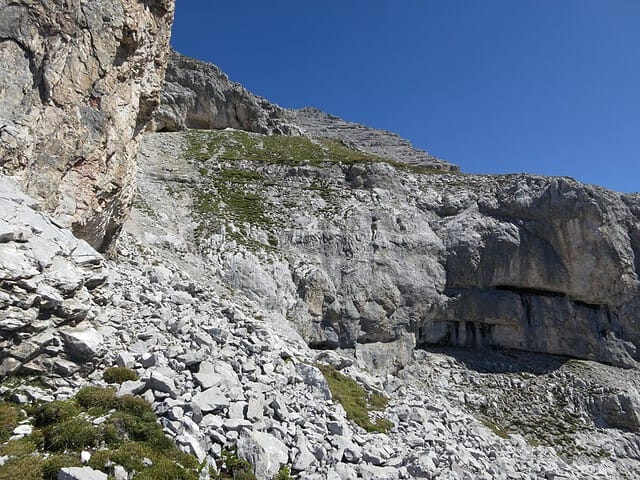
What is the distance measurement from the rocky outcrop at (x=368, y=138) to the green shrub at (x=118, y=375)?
71412 millimetres

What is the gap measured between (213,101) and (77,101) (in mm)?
56897

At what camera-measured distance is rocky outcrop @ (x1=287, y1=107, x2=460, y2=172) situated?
3391 inches

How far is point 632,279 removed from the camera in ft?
122

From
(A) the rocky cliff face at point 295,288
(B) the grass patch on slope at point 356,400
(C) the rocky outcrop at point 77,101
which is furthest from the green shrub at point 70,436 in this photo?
(C) the rocky outcrop at point 77,101

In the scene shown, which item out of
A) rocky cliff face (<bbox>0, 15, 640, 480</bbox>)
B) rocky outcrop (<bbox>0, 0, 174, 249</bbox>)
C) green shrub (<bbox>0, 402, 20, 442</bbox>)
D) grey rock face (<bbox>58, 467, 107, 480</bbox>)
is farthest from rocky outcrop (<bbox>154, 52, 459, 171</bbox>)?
grey rock face (<bbox>58, 467, 107, 480</bbox>)

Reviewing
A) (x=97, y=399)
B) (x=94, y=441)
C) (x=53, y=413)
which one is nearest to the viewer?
(x=94, y=441)

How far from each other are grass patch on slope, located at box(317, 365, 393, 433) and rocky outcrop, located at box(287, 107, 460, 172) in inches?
2603

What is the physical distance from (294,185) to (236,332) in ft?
82.2

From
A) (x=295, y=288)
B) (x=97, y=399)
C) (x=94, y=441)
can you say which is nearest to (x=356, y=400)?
(x=97, y=399)

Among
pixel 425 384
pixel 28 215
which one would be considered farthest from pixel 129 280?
pixel 425 384

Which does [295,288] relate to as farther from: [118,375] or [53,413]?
[53,413]

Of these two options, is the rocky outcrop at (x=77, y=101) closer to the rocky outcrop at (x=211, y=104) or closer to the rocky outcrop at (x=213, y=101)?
the rocky outcrop at (x=211, y=104)

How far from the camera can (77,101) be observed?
1582 cm

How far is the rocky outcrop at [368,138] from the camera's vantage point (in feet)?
283
